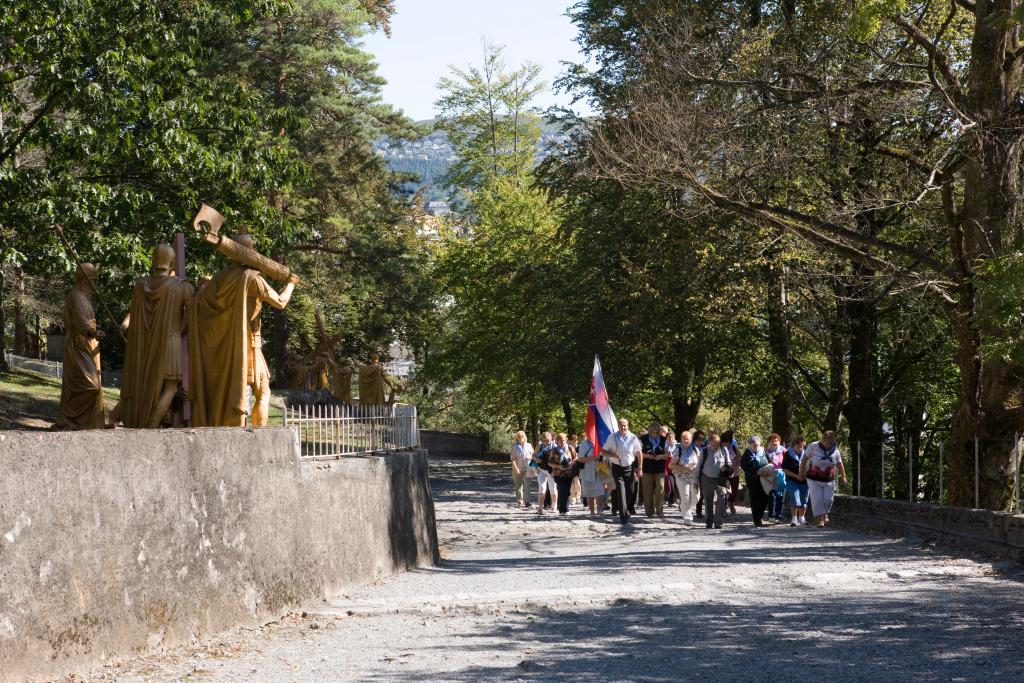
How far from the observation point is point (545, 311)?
34.8m

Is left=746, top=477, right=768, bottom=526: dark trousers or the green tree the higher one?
the green tree

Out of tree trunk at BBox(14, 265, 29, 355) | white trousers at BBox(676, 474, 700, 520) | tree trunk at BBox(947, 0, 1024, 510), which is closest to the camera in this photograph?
tree trunk at BBox(947, 0, 1024, 510)

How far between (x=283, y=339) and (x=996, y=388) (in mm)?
31121

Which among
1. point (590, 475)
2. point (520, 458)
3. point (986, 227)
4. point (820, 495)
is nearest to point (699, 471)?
point (820, 495)

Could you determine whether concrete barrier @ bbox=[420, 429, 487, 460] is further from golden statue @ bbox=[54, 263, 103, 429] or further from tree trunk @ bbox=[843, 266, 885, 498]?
golden statue @ bbox=[54, 263, 103, 429]

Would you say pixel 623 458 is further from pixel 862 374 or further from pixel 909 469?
pixel 862 374

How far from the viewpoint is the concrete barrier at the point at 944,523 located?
14.6 m

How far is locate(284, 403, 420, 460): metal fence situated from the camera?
1219 centimetres

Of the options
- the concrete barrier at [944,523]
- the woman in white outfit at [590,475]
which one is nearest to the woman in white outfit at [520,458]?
the woman in white outfit at [590,475]

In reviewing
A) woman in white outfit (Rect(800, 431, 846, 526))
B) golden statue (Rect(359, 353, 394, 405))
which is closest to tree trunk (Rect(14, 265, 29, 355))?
golden statue (Rect(359, 353, 394, 405))

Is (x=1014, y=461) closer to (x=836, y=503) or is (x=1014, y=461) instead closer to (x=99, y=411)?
(x=836, y=503)

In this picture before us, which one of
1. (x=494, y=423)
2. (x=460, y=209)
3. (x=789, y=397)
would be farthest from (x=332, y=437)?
(x=460, y=209)

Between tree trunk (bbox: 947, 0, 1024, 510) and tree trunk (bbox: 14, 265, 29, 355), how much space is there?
26322 mm

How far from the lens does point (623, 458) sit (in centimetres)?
2062
